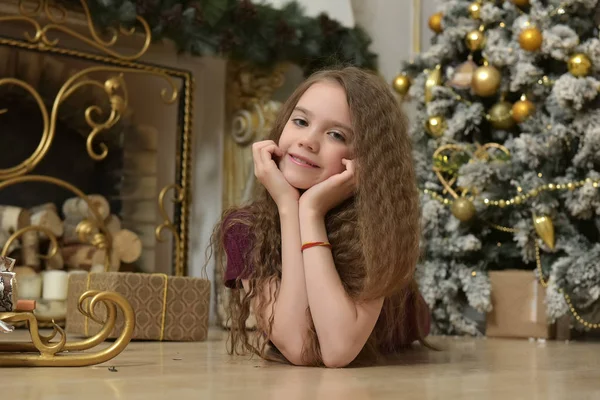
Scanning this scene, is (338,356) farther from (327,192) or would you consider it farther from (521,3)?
(521,3)

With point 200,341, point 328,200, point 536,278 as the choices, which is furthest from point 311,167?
point 536,278

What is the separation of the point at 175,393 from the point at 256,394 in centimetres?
10

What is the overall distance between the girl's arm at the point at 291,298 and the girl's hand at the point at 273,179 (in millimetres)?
17

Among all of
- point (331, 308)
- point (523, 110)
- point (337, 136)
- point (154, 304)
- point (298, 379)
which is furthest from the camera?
point (523, 110)

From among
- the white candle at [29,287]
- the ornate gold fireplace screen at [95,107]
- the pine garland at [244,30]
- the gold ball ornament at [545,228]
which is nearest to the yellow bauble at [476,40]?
the pine garland at [244,30]

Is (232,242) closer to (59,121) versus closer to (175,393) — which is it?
(175,393)

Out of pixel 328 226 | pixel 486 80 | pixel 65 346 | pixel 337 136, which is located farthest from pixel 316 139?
pixel 486 80

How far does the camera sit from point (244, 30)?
9.33 feet

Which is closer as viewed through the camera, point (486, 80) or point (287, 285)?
point (287, 285)

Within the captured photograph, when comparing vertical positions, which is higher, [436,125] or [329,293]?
[436,125]

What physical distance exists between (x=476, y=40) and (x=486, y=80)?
16cm

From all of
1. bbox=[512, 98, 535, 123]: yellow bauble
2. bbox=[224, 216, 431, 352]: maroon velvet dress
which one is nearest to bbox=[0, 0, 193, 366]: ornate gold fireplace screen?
bbox=[512, 98, 535, 123]: yellow bauble

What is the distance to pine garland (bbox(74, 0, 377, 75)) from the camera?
8.70 ft

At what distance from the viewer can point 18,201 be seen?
8.77ft
